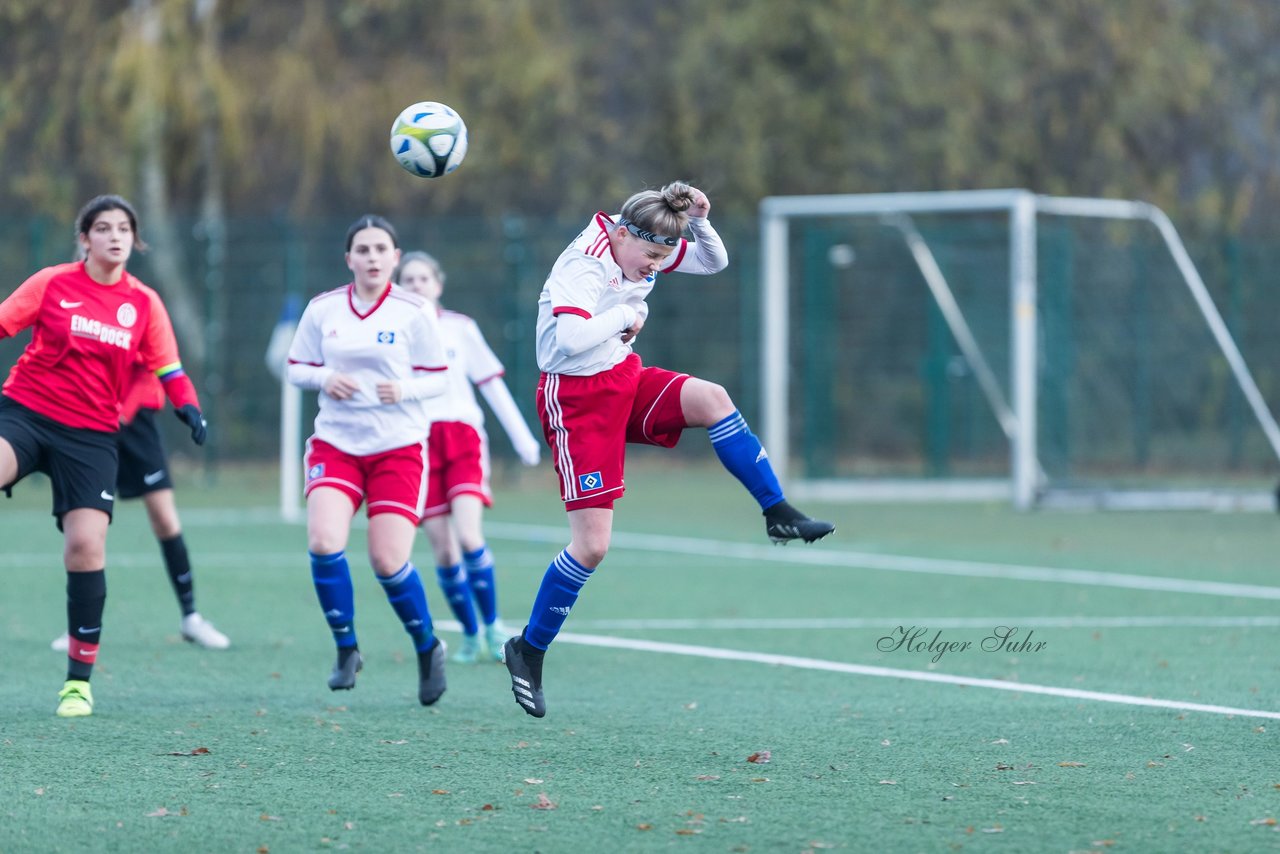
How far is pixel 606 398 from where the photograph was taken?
6.80 metres

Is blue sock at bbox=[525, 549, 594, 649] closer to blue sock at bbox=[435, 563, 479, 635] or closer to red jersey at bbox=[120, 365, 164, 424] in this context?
→ blue sock at bbox=[435, 563, 479, 635]

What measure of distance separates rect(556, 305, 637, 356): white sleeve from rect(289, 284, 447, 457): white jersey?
1.15m

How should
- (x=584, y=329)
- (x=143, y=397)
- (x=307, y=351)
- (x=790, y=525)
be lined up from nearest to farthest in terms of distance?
1. (x=584, y=329)
2. (x=790, y=525)
3. (x=307, y=351)
4. (x=143, y=397)

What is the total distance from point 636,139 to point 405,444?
19.1m

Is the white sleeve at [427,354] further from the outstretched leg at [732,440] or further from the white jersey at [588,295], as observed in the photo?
the outstretched leg at [732,440]

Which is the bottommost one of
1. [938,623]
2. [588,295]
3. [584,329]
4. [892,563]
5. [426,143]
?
[892,563]

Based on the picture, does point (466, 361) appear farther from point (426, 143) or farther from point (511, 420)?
point (426, 143)

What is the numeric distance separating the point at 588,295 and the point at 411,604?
170cm

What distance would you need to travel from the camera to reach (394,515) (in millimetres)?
7547

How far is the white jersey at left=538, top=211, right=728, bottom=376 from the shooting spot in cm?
662

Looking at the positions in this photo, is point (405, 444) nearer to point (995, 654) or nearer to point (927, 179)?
point (995, 654)

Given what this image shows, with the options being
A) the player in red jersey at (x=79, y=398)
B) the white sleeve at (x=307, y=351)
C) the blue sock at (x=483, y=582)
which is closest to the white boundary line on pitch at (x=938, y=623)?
the blue sock at (x=483, y=582)

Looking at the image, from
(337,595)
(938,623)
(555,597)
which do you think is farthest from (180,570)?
(938,623)

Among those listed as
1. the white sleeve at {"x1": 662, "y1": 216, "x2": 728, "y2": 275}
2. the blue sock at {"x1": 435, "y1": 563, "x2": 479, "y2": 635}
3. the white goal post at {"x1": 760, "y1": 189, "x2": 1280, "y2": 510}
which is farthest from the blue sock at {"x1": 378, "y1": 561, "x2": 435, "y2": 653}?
the white goal post at {"x1": 760, "y1": 189, "x2": 1280, "y2": 510}
